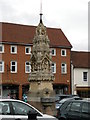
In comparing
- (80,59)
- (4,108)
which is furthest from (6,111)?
(80,59)

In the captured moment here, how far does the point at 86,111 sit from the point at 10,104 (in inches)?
142

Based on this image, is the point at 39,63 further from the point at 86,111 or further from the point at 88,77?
the point at 88,77

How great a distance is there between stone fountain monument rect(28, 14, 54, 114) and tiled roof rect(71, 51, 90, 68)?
33.0 metres

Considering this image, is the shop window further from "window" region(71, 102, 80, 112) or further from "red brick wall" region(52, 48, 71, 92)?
"window" region(71, 102, 80, 112)

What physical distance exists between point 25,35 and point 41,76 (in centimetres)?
3274

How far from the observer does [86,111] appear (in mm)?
14062

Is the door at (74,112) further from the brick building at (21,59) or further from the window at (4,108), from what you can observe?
the brick building at (21,59)

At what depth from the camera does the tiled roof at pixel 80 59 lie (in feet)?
196

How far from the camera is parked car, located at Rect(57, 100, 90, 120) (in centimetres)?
1408

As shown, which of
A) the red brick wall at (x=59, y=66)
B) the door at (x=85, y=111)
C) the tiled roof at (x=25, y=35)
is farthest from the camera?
the red brick wall at (x=59, y=66)

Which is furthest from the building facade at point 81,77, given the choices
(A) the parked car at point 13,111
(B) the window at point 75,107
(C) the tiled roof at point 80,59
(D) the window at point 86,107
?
(A) the parked car at point 13,111

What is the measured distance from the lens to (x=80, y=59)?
6209 centimetres

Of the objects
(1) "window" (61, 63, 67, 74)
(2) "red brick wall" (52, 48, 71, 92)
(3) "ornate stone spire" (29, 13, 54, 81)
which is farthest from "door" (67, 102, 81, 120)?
(1) "window" (61, 63, 67, 74)

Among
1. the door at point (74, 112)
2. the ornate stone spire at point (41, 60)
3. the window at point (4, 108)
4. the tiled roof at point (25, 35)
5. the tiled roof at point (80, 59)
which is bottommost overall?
the door at point (74, 112)
